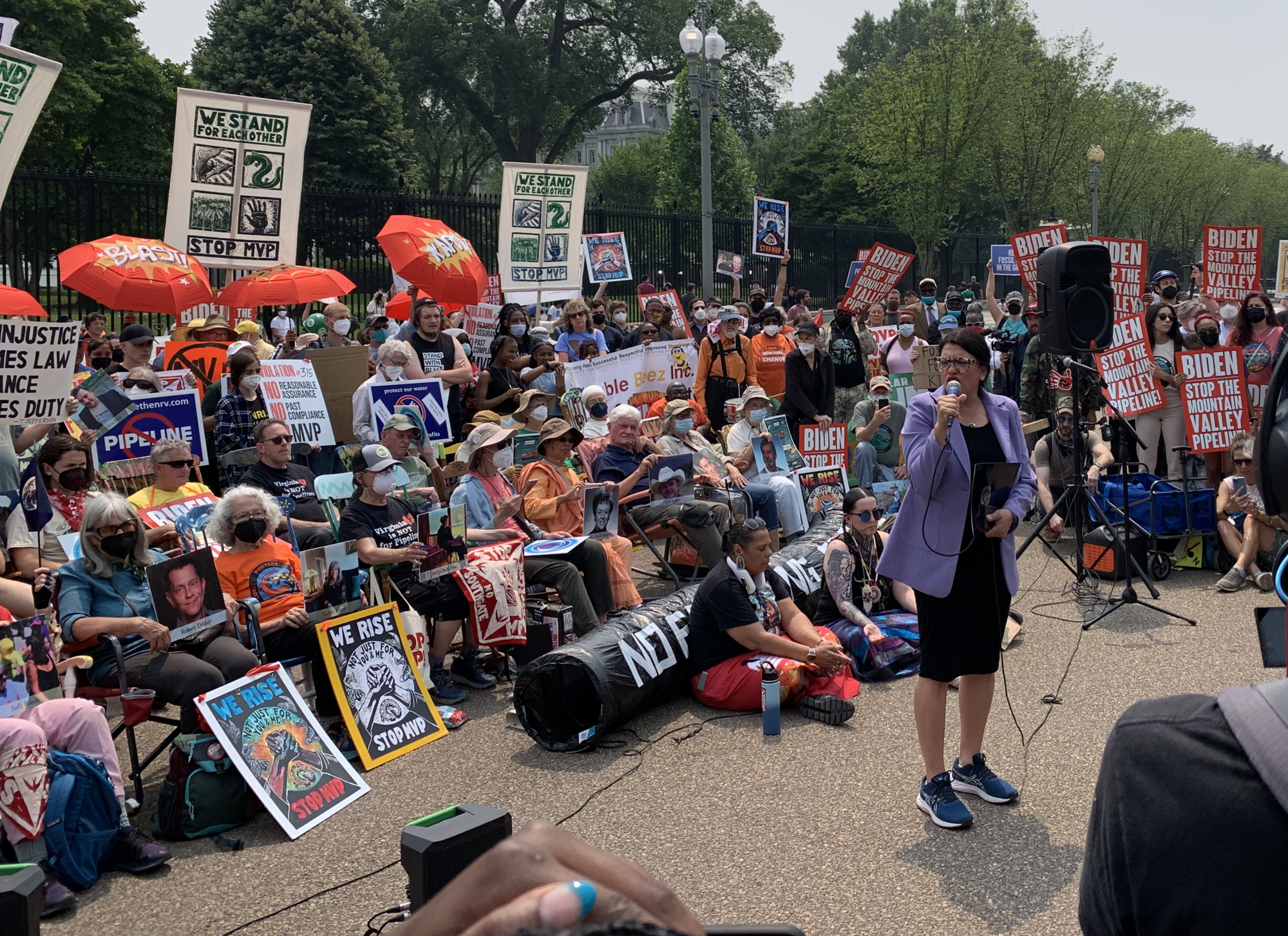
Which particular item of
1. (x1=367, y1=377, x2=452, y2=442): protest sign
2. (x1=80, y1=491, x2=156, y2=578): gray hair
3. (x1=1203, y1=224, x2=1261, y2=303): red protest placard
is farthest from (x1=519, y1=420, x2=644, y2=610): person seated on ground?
(x1=1203, y1=224, x2=1261, y2=303): red protest placard

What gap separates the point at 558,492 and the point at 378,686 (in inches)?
99.9

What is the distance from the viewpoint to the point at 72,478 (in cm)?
687

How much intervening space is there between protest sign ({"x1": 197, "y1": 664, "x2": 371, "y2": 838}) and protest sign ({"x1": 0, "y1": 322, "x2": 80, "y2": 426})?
2.43 metres

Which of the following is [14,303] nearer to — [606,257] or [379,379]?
[379,379]

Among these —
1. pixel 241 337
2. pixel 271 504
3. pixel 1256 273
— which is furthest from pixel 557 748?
pixel 1256 273

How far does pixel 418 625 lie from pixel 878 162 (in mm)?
37129

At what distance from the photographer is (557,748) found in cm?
605

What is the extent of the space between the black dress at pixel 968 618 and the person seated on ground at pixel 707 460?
5132mm

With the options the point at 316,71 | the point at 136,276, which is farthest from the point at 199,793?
the point at 316,71

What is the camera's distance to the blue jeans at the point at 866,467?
11336 millimetres

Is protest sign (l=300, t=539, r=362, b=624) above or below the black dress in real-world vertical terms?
below

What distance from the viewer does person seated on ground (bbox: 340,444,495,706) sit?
22.9 feet

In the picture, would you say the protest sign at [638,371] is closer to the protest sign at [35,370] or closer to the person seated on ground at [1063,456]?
the person seated on ground at [1063,456]

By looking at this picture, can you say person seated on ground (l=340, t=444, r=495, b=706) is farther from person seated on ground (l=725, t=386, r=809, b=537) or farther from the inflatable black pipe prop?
person seated on ground (l=725, t=386, r=809, b=537)
